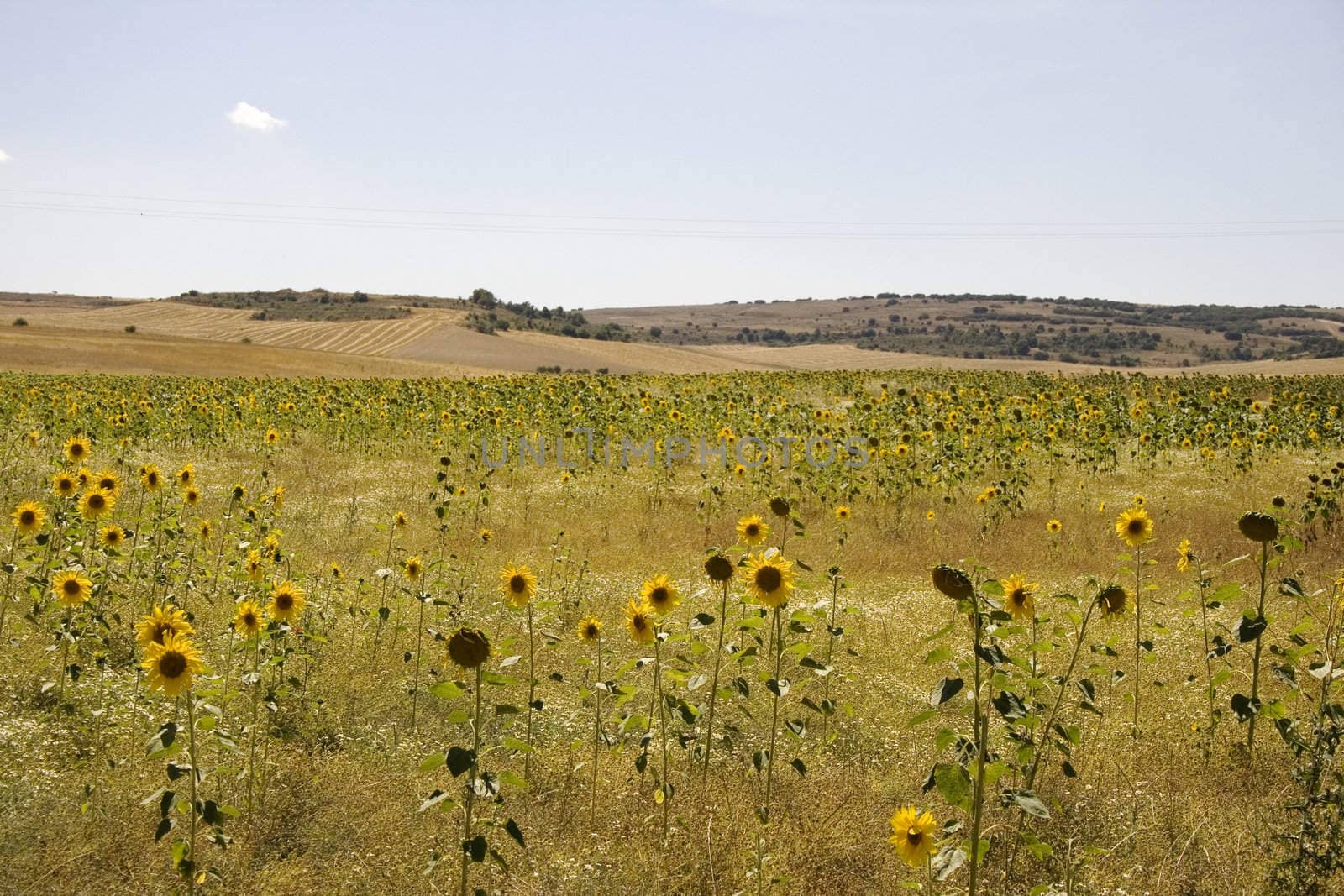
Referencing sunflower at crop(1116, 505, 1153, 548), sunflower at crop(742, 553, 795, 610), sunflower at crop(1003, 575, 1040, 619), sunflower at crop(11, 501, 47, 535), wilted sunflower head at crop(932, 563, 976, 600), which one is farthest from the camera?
sunflower at crop(11, 501, 47, 535)

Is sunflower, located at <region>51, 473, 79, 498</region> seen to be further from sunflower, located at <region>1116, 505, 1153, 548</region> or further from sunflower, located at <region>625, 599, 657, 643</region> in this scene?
sunflower, located at <region>1116, 505, 1153, 548</region>

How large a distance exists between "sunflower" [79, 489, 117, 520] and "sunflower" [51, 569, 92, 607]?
3.38ft

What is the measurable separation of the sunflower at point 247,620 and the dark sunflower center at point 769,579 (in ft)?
8.19

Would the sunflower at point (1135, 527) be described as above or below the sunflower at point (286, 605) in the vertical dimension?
above

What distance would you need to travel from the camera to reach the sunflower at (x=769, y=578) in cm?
391

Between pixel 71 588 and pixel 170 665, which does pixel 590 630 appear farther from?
pixel 71 588

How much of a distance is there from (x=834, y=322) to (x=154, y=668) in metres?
159

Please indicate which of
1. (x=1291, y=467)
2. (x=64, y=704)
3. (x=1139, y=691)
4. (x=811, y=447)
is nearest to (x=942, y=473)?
(x=811, y=447)

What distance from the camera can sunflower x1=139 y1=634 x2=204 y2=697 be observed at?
325 centimetres

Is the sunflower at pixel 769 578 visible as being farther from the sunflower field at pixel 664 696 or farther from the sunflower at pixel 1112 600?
the sunflower at pixel 1112 600

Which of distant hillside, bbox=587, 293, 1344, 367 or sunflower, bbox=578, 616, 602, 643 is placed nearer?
sunflower, bbox=578, 616, 602, 643

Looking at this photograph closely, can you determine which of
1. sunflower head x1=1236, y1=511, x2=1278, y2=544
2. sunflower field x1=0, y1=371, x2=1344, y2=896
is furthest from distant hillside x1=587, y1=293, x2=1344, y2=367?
sunflower head x1=1236, y1=511, x2=1278, y2=544

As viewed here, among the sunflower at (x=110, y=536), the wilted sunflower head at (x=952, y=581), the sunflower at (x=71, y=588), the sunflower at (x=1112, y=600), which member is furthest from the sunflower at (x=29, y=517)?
the sunflower at (x=1112, y=600)

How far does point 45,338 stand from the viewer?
4534 centimetres
